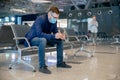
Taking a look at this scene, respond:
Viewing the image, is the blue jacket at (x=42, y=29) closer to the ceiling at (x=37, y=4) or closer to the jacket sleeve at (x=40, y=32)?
the jacket sleeve at (x=40, y=32)

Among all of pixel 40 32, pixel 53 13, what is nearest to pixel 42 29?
pixel 40 32

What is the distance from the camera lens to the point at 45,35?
138 inches

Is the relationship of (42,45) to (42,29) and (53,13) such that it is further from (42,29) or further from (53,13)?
(53,13)

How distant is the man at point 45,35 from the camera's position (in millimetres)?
3428

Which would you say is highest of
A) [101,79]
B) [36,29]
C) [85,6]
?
[85,6]

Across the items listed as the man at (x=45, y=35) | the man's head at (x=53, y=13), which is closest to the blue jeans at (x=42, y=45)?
the man at (x=45, y=35)

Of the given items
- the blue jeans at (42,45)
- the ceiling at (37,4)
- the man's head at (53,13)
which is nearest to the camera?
the blue jeans at (42,45)

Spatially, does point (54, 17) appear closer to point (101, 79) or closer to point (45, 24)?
point (45, 24)

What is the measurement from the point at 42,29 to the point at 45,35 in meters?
0.22

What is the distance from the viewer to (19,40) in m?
3.90

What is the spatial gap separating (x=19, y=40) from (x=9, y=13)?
87.1ft

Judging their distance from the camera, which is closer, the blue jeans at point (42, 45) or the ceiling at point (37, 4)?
the blue jeans at point (42, 45)

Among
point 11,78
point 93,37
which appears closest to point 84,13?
point 93,37

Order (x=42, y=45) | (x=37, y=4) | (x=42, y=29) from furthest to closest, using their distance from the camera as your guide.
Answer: (x=37, y=4)
(x=42, y=29)
(x=42, y=45)
